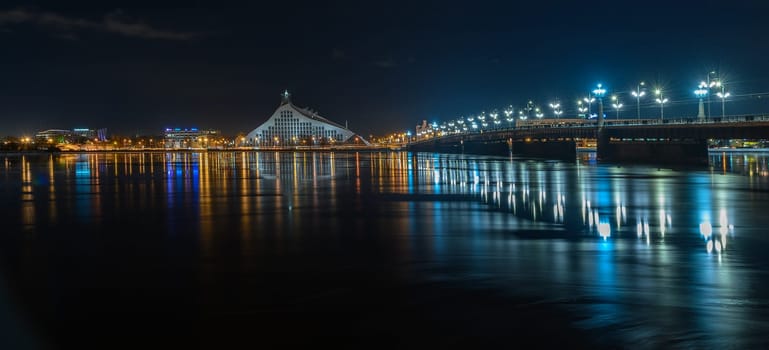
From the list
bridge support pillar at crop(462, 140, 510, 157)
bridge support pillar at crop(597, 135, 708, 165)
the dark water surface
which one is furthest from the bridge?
the dark water surface

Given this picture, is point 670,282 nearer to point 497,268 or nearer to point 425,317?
point 497,268

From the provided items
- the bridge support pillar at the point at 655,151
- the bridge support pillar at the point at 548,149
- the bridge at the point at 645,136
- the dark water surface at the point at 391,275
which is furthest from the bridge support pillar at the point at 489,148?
the dark water surface at the point at 391,275

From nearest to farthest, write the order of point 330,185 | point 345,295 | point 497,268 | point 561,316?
point 561,316
point 345,295
point 497,268
point 330,185

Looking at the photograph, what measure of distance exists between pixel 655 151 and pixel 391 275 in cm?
6668

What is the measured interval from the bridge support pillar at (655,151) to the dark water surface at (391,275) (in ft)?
138

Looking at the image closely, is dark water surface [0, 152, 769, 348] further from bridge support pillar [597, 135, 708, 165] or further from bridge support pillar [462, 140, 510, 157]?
bridge support pillar [462, 140, 510, 157]

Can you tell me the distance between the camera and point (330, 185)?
137ft

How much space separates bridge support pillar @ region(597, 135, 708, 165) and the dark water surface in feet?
138

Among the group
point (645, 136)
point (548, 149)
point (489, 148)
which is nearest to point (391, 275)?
point (645, 136)

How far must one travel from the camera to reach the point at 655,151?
7500cm

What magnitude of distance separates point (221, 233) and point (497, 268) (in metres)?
9.04

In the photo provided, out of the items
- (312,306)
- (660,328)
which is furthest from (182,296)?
(660,328)

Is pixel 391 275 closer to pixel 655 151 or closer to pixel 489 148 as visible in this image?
pixel 655 151

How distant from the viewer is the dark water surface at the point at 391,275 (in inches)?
406
